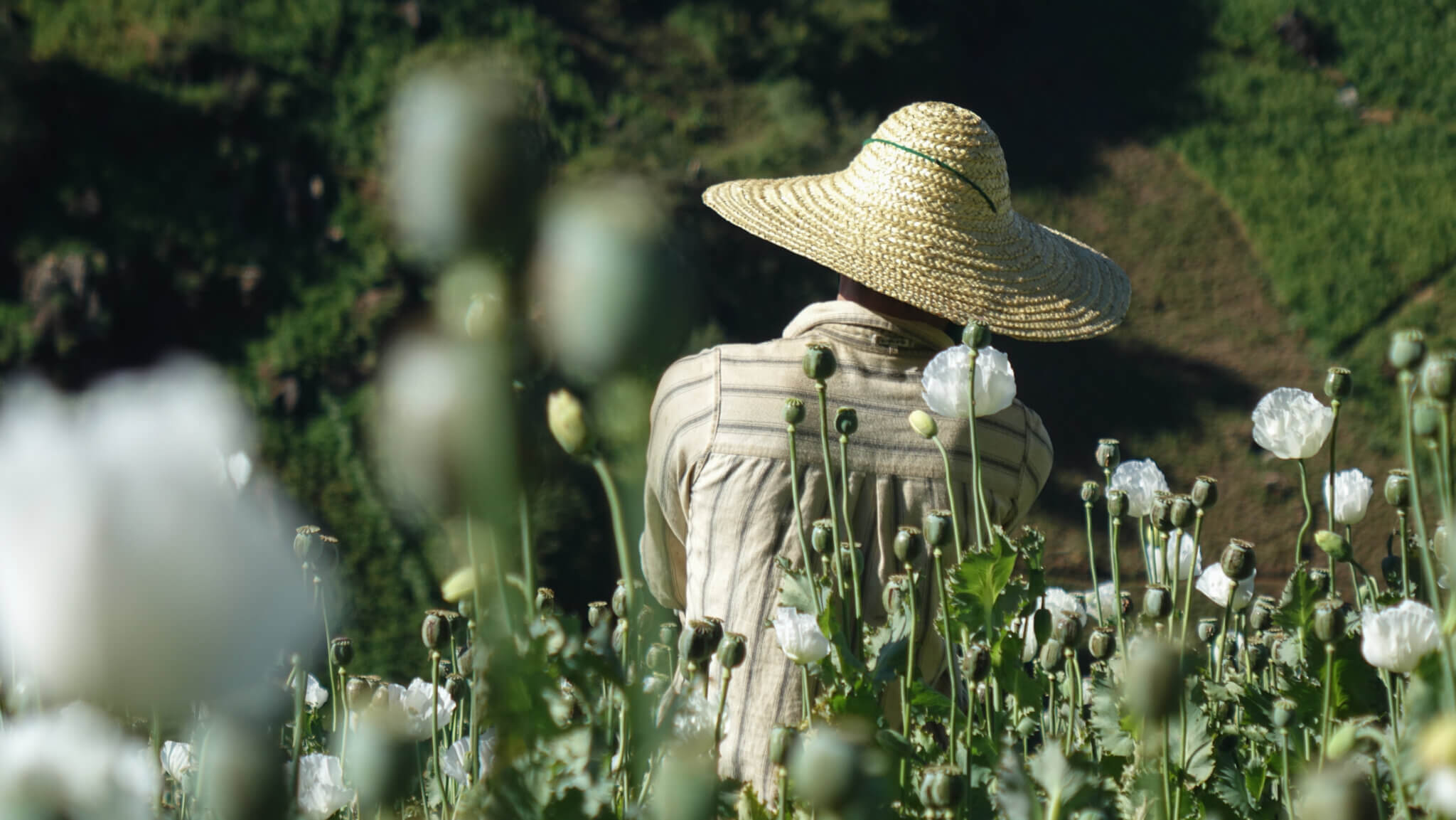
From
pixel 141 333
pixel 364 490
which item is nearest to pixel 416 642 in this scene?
pixel 364 490

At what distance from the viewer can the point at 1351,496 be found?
125cm

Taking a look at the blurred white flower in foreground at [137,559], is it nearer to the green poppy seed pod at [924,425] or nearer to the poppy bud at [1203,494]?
the green poppy seed pod at [924,425]

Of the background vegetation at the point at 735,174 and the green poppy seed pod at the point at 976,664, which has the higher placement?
the background vegetation at the point at 735,174

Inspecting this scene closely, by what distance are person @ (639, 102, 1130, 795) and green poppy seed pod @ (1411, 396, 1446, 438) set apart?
62cm

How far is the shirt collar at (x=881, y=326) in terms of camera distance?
59.6 inches

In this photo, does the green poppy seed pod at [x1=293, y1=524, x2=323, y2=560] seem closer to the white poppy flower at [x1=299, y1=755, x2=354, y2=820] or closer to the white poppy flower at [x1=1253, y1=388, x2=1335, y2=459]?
the white poppy flower at [x1=299, y1=755, x2=354, y2=820]

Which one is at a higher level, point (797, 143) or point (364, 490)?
point (797, 143)

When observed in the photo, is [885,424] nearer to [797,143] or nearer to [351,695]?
[351,695]

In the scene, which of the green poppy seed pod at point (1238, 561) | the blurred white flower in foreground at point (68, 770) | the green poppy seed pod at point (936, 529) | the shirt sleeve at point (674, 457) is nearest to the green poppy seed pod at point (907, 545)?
the green poppy seed pod at point (936, 529)

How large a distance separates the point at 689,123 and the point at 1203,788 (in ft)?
22.7

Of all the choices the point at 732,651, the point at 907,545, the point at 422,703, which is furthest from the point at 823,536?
the point at 422,703

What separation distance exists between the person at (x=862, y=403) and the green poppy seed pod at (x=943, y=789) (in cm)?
63

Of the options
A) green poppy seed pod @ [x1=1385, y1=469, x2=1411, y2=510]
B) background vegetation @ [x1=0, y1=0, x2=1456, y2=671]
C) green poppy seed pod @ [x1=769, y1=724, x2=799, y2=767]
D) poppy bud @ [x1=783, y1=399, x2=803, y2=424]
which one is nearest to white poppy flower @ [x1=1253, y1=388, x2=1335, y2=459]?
green poppy seed pod @ [x1=1385, y1=469, x2=1411, y2=510]

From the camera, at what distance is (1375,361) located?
6910 mm
